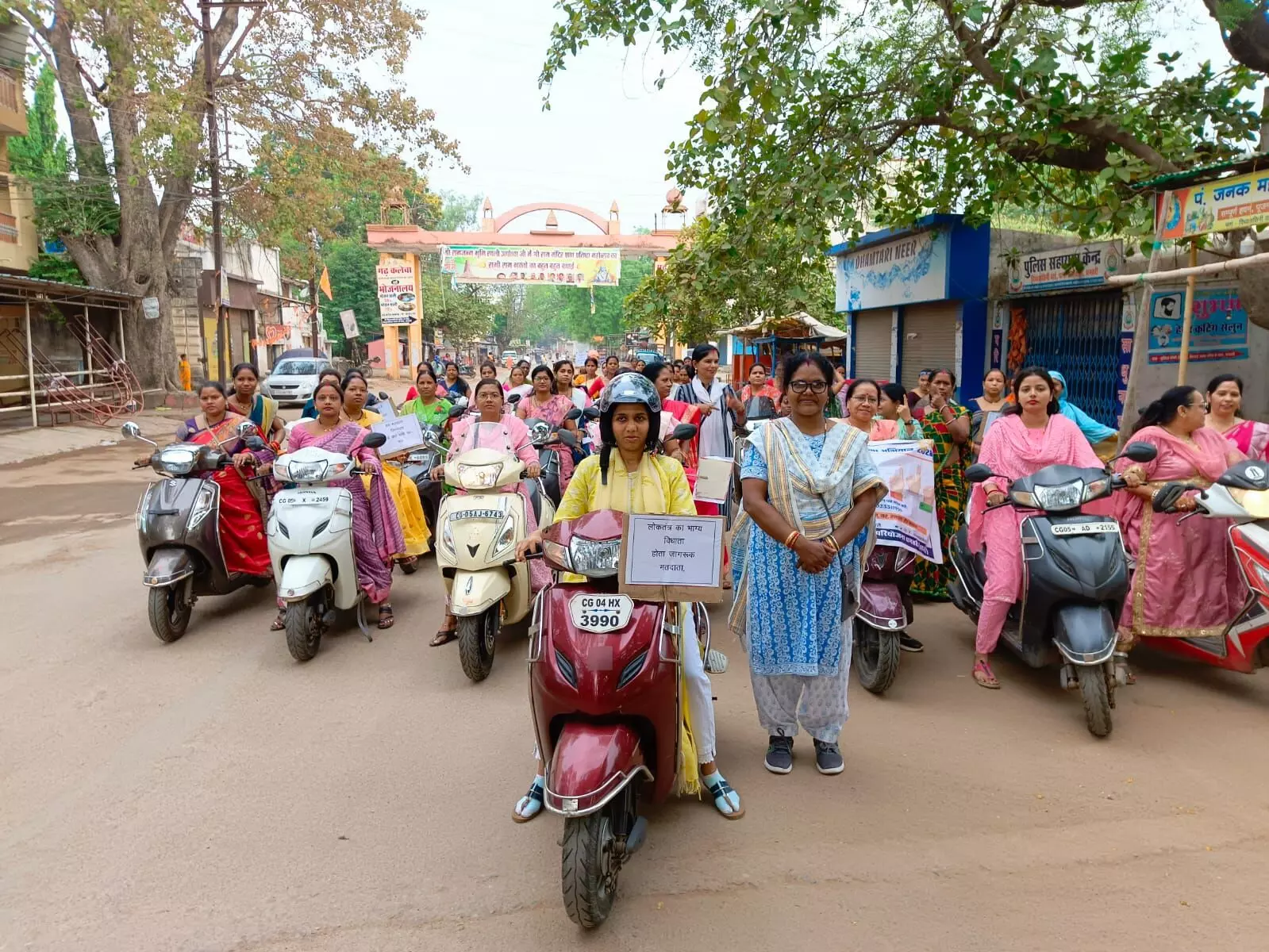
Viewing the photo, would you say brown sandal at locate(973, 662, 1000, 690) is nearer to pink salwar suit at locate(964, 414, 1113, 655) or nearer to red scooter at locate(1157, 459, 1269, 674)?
pink salwar suit at locate(964, 414, 1113, 655)

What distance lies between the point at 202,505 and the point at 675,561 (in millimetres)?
3724

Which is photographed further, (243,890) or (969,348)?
(969,348)

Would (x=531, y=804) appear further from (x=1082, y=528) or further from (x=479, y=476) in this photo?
(x=1082, y=528)

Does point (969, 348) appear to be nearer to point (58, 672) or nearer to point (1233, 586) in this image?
point (1233, 586)

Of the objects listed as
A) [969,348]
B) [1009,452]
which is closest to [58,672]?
[1009,452]

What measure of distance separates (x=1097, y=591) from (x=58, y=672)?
5178 millimetres

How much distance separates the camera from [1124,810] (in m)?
3.19

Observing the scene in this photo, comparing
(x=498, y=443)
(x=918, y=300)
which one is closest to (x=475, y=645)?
(x=498, y=443)

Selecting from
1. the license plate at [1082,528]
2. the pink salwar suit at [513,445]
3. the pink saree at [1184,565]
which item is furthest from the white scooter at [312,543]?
the pink saree at [1184,565]

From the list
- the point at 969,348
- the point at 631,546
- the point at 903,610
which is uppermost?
the point at 969,348

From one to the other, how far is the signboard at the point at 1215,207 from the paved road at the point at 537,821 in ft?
8.17

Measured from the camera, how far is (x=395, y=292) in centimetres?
2852

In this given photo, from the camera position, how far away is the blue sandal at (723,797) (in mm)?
3164

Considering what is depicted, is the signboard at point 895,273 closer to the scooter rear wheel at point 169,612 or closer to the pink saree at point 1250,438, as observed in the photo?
the pink saree at point 1250,438
